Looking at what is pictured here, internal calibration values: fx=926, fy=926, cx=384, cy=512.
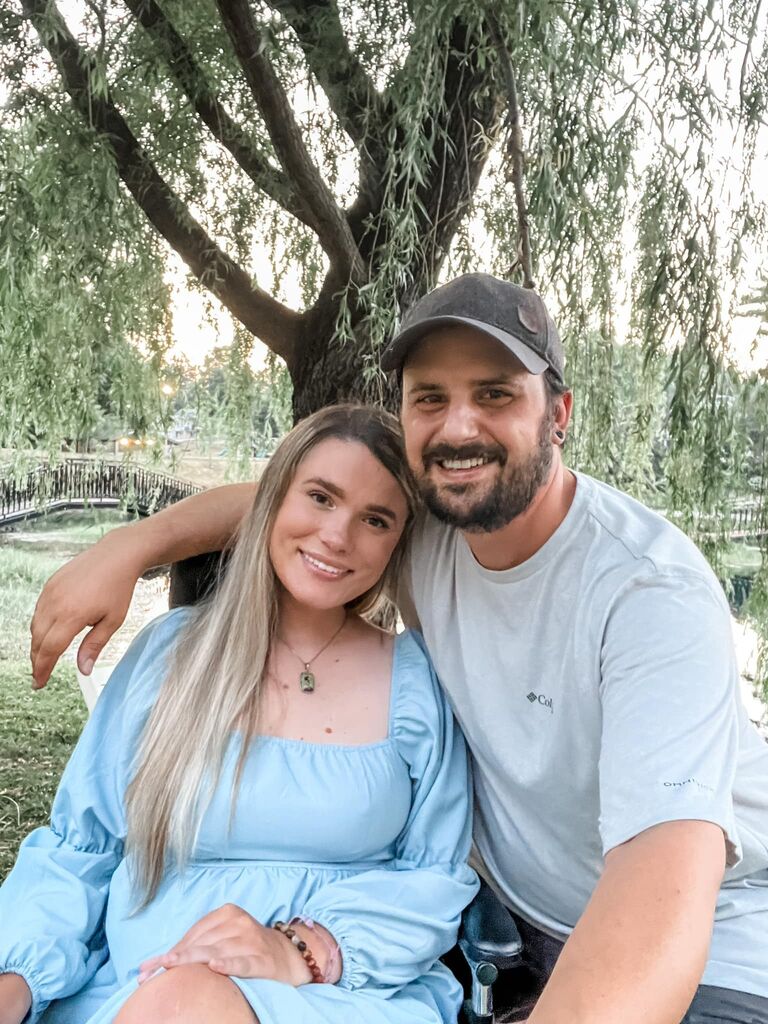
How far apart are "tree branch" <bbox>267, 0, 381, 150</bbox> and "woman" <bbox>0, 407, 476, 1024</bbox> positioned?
4.13 feet

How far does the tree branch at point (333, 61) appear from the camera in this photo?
235cm

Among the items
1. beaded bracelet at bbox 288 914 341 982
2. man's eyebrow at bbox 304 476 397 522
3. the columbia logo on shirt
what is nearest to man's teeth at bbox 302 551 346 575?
man's eyebrow at bbox 304 476 397 522

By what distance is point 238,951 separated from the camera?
1086mm

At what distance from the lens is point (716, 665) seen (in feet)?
3.56

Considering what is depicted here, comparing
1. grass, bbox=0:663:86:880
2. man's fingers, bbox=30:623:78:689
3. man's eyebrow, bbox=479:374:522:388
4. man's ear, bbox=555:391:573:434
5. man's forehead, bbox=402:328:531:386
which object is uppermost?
man's forehead, bbox=402:328:531:386

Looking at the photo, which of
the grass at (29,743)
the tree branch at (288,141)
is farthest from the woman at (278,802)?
the grass at (29,743)

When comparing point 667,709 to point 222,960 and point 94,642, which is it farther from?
point 94,642

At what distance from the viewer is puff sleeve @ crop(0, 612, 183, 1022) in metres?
1.22

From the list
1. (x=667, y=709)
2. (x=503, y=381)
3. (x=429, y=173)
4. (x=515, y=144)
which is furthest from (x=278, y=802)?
(x=429, y=173)

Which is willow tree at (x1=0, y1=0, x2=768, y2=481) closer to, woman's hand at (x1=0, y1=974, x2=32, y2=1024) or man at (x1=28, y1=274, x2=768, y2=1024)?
man at (x1=28, y1=274, x2=768, y2=1024)

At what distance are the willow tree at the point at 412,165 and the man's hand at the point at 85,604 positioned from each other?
3.14 ft

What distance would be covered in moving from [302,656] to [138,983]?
21.7 inches

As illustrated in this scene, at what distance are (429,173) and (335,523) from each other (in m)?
1.31

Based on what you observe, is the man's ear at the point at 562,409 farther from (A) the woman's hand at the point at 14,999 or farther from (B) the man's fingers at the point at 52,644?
(A) the woman's hand at the point at 14,999
